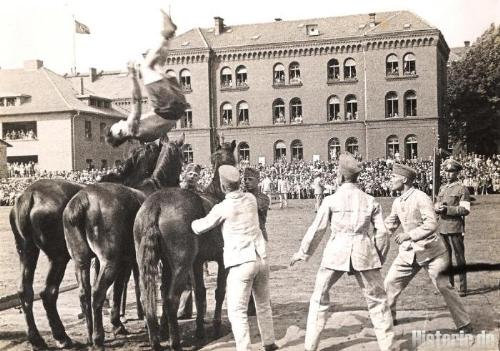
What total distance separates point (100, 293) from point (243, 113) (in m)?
39.0

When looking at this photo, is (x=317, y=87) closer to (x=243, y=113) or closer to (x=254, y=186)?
(x=243, y=113)

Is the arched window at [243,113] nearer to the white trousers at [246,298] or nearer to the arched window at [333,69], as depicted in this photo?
the arched window at [333,69]

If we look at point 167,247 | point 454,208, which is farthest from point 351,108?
point 167,247

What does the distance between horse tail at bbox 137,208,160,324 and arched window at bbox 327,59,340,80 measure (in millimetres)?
39433

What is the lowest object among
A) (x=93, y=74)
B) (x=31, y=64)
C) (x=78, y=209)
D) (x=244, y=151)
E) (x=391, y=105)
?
(x=78, y=209)

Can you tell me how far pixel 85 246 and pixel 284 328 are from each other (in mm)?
2512

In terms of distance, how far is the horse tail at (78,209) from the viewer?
21.9 feet

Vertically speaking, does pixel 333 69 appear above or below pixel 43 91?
above

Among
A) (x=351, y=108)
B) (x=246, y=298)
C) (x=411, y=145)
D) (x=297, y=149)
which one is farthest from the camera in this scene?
(x=297, y=149)

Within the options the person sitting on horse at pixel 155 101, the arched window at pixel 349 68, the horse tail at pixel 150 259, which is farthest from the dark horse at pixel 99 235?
the arched window at pixel 349 68

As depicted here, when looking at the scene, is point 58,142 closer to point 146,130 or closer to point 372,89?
point 146,130

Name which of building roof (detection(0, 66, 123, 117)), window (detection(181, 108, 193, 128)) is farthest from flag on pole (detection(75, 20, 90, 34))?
window (detection(181, 108, 193, 128))

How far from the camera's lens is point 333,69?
1762 inches

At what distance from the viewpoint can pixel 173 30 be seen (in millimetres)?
7562
